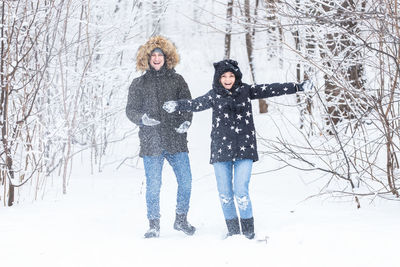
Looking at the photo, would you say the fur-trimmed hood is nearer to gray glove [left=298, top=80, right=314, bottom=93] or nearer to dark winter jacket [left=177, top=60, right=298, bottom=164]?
dark winter jacket [left=177, top=60, right=298, bottom=164]

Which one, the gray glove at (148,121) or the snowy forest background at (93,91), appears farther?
the snowy forest background at (93,91)

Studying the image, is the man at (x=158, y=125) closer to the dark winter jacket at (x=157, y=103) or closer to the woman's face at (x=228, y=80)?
the dark winter jacket at (x=157, y=103)

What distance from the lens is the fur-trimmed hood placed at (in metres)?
4.44

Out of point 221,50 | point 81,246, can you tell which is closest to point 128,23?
point 81,246

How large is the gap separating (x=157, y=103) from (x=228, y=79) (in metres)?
0.70

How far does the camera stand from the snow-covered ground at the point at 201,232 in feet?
11.6

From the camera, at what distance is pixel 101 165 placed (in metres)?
8.33

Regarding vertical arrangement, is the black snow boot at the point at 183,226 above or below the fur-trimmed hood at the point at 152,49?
below

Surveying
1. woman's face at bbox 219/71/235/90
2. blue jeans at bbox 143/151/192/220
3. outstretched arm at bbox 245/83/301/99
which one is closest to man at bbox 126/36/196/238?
→ blue jeans at bbox 143/151/192/220

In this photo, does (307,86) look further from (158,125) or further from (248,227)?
(158,125)

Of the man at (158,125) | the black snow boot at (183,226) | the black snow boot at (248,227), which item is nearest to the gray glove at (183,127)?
the man at (158,125)

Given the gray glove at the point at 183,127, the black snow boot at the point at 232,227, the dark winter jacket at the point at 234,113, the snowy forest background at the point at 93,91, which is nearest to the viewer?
the dark winter jacket at the point at 234,113

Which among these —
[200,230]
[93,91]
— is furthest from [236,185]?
[93,91]

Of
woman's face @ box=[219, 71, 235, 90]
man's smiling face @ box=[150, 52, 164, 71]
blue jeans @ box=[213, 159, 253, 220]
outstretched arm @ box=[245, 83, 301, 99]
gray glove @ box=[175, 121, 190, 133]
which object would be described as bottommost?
blue jeans @ box=[213, 159, 253, 220]
